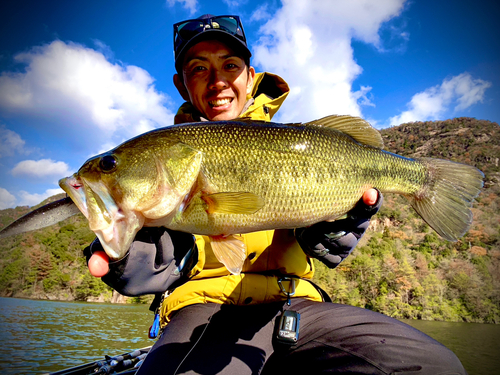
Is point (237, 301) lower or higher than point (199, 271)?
lower

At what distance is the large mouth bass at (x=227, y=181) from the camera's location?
5.23ft

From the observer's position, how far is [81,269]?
44.6 m

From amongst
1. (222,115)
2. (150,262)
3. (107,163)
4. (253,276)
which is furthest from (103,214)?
(222,115)

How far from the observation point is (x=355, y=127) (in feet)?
7.88

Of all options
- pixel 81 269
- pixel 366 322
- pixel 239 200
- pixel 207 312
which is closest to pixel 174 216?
pixel 239 200

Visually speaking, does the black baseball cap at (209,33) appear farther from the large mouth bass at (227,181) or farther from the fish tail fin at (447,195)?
the fish tail fin at (447,195)

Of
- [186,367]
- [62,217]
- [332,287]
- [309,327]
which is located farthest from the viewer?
[332,287]

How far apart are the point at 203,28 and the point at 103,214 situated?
2406mm

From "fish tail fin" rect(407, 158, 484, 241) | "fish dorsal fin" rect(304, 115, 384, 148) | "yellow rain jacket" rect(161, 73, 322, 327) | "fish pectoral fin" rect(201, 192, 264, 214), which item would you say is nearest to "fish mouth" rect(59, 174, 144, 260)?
"fish pectoral fin" rect(201, 192, 264, 214)

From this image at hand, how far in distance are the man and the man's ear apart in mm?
471

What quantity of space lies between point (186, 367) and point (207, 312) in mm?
464

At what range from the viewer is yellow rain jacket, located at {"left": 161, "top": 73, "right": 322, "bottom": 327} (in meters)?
2.41

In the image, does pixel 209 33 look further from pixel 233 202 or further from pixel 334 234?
pixel 334 234

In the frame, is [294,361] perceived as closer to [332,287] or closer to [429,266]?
[332,287]
